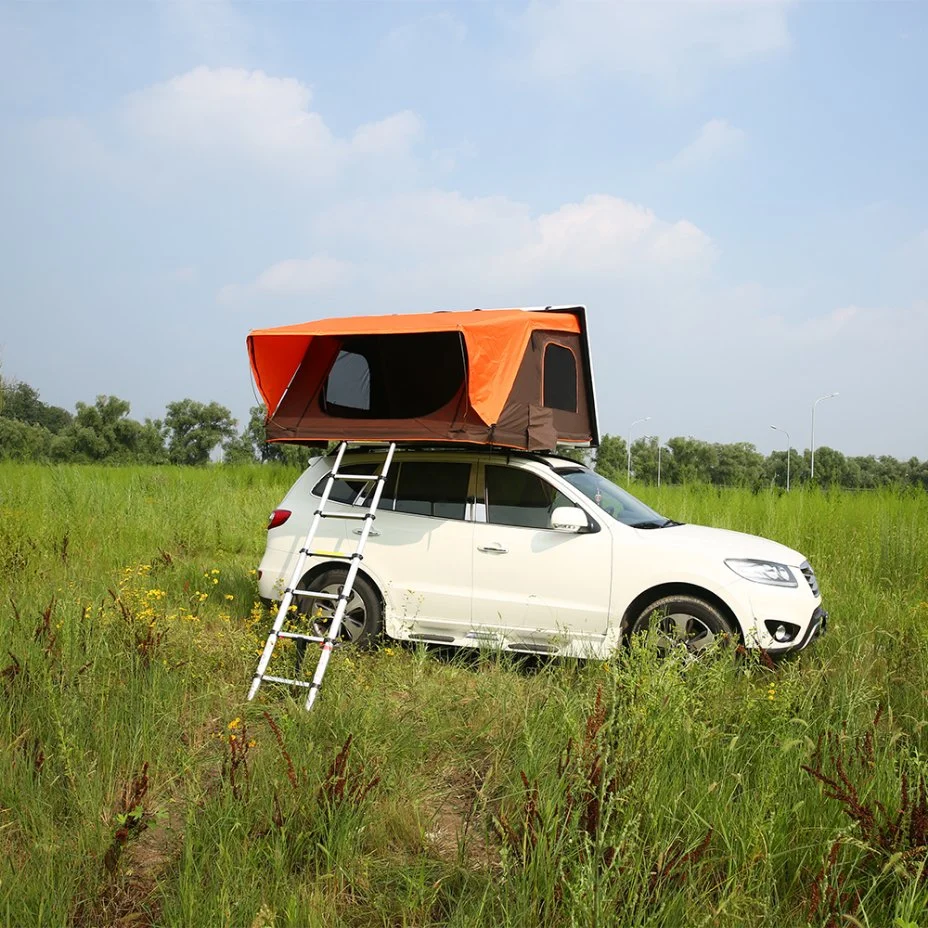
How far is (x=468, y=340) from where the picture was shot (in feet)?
21.8

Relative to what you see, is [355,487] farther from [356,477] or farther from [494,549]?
[494,549]

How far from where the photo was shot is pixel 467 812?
4.26 meters

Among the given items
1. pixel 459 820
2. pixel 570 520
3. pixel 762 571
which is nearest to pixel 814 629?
pixel 762 571

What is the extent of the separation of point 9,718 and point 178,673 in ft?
3.69

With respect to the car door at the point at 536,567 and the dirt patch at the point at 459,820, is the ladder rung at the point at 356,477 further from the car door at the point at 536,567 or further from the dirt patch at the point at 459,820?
the dirt patch at the point at 459,820

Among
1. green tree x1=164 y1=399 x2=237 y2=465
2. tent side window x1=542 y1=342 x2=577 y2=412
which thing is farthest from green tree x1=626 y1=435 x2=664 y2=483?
tent side window x1=542 y1=342 x2=577 y2=412

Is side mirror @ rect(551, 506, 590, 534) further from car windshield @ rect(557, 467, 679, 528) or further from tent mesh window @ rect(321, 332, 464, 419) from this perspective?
tent mesh window @ rect(321, 332, 464, 419)

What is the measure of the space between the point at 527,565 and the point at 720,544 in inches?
61.3

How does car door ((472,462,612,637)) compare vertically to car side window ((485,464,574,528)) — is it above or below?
below

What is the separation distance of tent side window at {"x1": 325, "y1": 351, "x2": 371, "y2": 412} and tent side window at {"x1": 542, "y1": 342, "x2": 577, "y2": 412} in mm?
1670

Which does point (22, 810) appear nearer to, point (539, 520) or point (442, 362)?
point (539, 520)

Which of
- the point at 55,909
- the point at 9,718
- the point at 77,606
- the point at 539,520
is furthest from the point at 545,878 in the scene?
the point at 77,606

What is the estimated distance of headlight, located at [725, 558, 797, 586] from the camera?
253 inches

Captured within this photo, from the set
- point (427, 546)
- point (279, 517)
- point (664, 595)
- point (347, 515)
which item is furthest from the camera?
point (279, 517)
